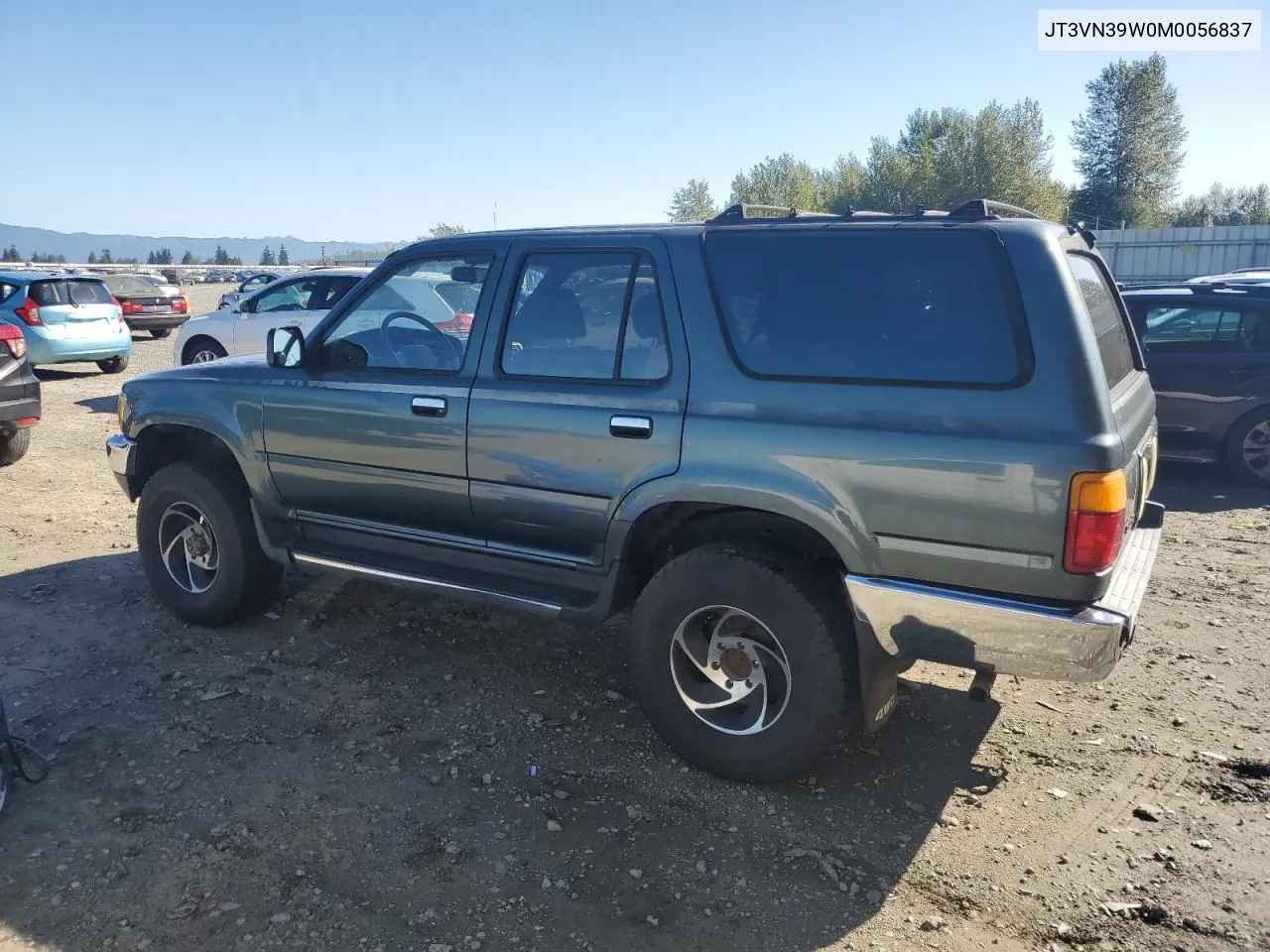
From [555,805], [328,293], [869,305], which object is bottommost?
[555,805]

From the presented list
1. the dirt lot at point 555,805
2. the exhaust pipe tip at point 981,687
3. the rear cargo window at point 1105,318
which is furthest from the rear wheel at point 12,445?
the rear cargo window at point 1105,318

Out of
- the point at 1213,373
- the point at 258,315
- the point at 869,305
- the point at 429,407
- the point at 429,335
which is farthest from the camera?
the point at 258,315

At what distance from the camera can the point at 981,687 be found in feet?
11.4

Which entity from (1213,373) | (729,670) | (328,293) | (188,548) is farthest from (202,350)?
(1213,373)

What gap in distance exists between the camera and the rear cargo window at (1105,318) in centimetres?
350

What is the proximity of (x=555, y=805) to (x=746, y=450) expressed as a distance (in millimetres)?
1460

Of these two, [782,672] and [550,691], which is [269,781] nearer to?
[550,691]

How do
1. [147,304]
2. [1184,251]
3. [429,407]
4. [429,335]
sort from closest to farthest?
[429,407], [429,335], [147,304], [1184,251]

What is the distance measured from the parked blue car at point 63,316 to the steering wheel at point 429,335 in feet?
40.8

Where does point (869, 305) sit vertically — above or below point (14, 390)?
above

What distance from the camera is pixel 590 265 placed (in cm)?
404

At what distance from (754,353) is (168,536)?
3.41m

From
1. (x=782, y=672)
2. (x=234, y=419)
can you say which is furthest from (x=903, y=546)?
(x=234, y=419)

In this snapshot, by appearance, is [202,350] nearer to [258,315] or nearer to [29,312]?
[258,315]
